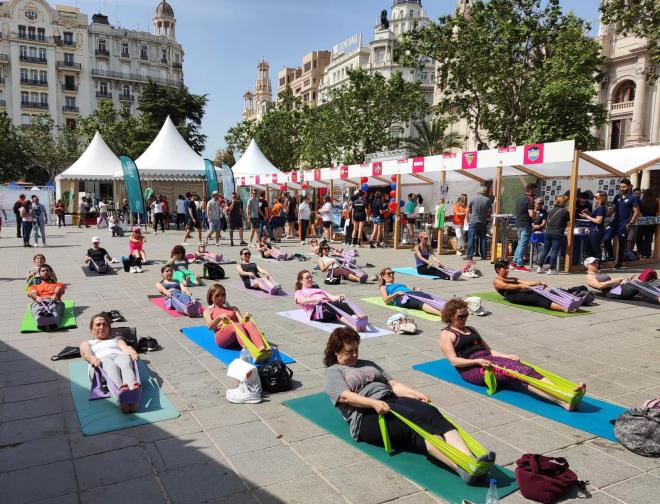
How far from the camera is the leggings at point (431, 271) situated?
38.1ft

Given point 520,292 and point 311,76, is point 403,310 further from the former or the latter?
point 311,76

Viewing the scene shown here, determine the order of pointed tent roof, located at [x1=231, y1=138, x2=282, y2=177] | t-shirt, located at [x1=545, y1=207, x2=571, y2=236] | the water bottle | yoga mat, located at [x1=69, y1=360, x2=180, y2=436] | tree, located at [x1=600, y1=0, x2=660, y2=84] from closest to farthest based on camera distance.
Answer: the water bottle < yoga mat, located at [x1=69, y1=360, x2=180, y2=436] < t-shirt, located at [x1=545, y1=207, x2=571, y2=236] < tree, located at [x1=600, y1=0, x2=660, y2=84] < pointed tent roof, located at [x1=231, y1=138, x2=282, y2=177]

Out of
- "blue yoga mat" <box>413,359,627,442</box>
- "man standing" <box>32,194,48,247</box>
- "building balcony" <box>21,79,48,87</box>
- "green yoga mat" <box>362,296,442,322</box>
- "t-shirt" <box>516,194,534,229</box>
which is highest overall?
"building balcony" <box>21,79,48,87</box>

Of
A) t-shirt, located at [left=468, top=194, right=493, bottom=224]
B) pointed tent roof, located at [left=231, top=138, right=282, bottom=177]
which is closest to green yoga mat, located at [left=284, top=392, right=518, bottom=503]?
t-shirt, located at [left=468, top=194, right=493, bottom=224]

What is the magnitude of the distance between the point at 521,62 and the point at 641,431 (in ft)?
77.6

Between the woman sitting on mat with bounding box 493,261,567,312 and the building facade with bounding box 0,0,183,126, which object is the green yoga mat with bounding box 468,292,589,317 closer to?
the woman sitting on mat with bounding box 493,261,567,312

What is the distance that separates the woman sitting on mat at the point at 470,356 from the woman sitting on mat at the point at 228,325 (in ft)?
6.11

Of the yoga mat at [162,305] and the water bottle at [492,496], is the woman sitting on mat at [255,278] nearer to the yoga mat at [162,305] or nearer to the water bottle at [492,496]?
the yoga mat at [162,305]

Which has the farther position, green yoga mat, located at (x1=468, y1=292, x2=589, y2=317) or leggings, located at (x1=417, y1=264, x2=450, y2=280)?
leggings, located at (x1=417, y1=264, x2=450, y2=280)

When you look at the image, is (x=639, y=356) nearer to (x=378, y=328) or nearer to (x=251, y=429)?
(x=378, y=328)

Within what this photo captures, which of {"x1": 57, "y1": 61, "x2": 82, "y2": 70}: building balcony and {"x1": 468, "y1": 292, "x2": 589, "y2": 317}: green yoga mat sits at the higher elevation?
{"x1": 57, "y1": 61, "x2": 82, "y2": 70}: building balcony

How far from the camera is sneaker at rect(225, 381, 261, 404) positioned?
469 cm

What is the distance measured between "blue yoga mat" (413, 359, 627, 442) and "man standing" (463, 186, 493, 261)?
9.36 m

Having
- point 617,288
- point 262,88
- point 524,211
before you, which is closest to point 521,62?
point 524,211
